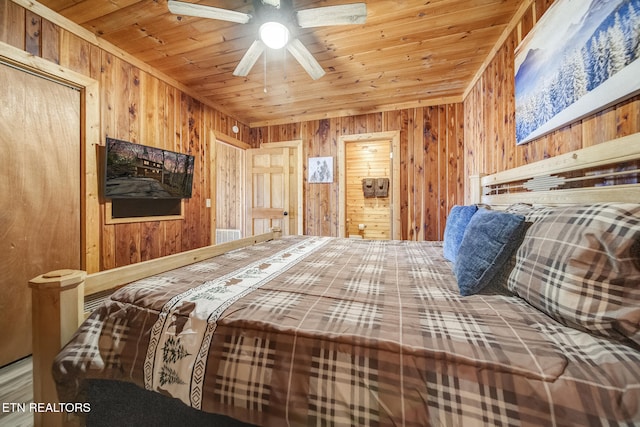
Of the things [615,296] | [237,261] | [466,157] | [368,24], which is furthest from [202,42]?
[466,157]

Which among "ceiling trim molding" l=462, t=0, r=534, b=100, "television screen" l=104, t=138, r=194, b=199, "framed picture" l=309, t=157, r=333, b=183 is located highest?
"ceiling trim molding" l=462, t=0, r=534, b=100

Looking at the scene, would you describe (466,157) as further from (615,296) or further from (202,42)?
(202,42)

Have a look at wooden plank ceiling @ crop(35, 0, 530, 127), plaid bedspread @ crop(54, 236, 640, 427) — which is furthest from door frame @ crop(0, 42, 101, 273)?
plaid bedspread @ crop(54, 236, 640, 427)

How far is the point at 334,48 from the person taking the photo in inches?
85.2

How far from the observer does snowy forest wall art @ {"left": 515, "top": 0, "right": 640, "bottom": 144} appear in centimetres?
97

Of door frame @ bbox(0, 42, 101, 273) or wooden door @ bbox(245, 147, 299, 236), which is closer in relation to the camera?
door frame @ bbox(0, 42, 101, 273)

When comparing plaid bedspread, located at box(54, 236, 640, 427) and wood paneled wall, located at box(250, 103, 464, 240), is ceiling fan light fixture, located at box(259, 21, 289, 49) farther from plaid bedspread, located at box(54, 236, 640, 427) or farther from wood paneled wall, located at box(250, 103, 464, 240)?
wood paneled wall, located at box(250, 103, 464, 240)

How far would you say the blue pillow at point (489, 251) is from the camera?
981mm

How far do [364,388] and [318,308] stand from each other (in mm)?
297

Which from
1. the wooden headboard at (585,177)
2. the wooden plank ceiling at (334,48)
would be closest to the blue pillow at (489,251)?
the wooden headboard at (585,177)

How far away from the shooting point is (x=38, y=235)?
1.74 meters

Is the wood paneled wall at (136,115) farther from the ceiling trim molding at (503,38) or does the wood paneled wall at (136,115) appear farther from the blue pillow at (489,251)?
the ceiling trim molding at (503,38)

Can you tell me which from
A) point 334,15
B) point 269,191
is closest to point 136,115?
point 269,191

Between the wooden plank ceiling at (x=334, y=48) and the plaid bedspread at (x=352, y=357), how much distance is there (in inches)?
78.7
